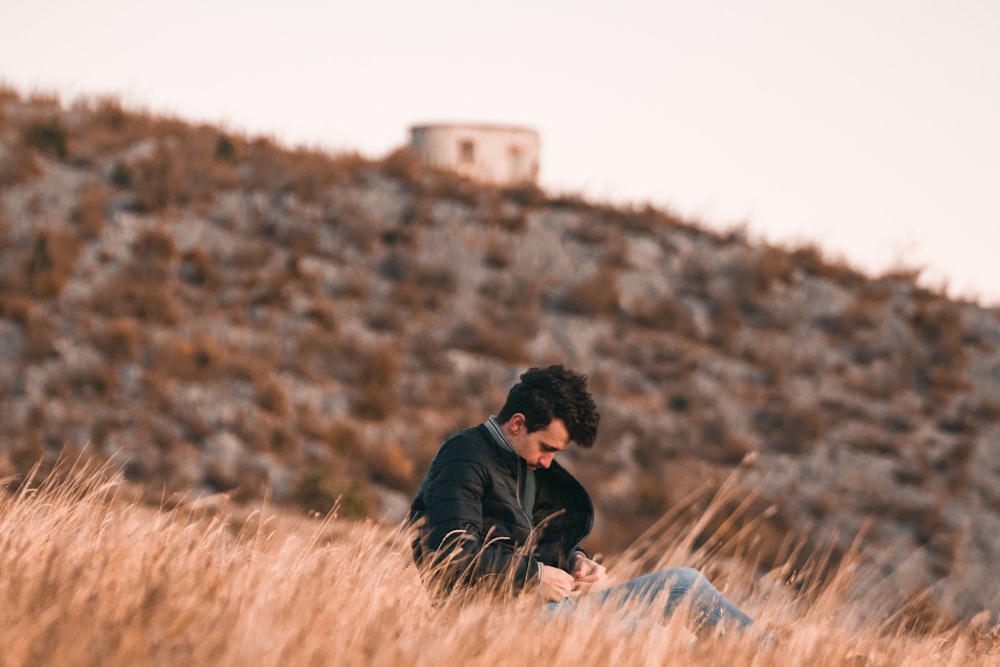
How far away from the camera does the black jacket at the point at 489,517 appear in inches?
150

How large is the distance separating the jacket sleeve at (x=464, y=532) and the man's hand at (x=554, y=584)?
0.05 metres

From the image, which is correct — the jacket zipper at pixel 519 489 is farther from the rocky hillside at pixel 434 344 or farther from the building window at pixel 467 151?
the building window at pixel 467 151

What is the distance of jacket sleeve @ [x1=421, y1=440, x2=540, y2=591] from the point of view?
3.79 m

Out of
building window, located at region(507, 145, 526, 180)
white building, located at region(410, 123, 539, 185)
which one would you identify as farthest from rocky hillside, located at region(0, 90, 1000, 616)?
building window, located at region(507, 145, 526, 180)

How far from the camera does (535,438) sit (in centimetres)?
426

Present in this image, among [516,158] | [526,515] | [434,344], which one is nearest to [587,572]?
[526,515]

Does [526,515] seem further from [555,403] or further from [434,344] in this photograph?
[434,344]

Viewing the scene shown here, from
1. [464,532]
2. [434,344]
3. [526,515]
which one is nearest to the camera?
[464,532]

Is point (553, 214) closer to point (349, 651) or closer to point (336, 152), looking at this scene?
point (336, 152)

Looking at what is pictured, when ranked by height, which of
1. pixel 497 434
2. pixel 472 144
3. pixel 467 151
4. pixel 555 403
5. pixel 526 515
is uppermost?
Answer: pixel 472 144

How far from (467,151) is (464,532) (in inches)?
916

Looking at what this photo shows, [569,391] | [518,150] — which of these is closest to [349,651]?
[569,391]

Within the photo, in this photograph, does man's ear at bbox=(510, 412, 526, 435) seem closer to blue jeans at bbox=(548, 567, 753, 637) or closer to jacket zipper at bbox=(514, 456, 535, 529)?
jacket zipper at bbox=(514, 456, 535, 529)

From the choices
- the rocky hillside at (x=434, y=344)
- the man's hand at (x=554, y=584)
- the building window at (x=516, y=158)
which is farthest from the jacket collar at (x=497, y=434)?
the building window at (x=516, y=158)
